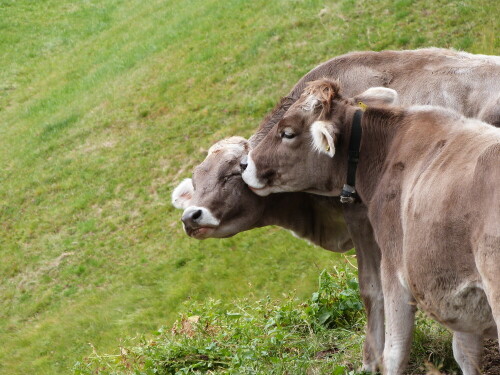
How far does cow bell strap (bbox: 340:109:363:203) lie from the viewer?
20.4ft

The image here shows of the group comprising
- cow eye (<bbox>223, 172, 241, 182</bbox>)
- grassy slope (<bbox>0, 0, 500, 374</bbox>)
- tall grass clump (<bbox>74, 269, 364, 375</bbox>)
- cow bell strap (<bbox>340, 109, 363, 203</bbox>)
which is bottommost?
grassy slope (<bbox>0, 0, 500, 374</bbox>)

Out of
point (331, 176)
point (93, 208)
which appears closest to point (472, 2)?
point (93, 208)

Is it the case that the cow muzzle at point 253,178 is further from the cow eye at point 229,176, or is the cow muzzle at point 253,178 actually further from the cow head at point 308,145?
the cow eye at point 229,176

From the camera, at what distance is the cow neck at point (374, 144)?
19.9ft

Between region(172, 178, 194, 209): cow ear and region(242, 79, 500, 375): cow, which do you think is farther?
region(172, 178, 194, 209): cow ear

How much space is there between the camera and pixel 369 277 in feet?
22.8

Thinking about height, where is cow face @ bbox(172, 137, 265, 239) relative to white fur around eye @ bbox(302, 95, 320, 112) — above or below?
below

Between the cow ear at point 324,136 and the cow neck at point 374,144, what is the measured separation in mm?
292

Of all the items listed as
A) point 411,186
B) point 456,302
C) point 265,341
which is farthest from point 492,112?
point 456,302

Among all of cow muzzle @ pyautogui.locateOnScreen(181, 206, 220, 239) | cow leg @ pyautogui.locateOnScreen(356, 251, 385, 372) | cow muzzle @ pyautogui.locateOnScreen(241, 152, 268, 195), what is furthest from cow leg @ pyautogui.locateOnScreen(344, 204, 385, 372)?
cow muzzle @ pyautogui.locateOnScreen(181, 206, 220, 239)

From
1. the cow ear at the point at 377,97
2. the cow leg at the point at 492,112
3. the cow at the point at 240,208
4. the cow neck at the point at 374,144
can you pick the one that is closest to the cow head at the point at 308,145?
the cow ear at the point at 377,97

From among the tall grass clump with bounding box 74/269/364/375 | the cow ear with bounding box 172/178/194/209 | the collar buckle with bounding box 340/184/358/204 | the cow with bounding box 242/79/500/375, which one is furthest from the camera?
the cow ear with bounding box 172/178/194/209

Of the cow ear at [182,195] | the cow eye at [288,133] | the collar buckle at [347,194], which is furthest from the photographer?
the cow ear at [182,195]

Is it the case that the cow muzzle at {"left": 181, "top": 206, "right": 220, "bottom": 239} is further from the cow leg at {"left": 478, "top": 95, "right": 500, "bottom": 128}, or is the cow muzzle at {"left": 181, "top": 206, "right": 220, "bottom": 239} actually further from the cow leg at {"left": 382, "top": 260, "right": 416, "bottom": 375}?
the cow leg at {"left": 478, "top": 95, "right": 500, "bottom": 128}
